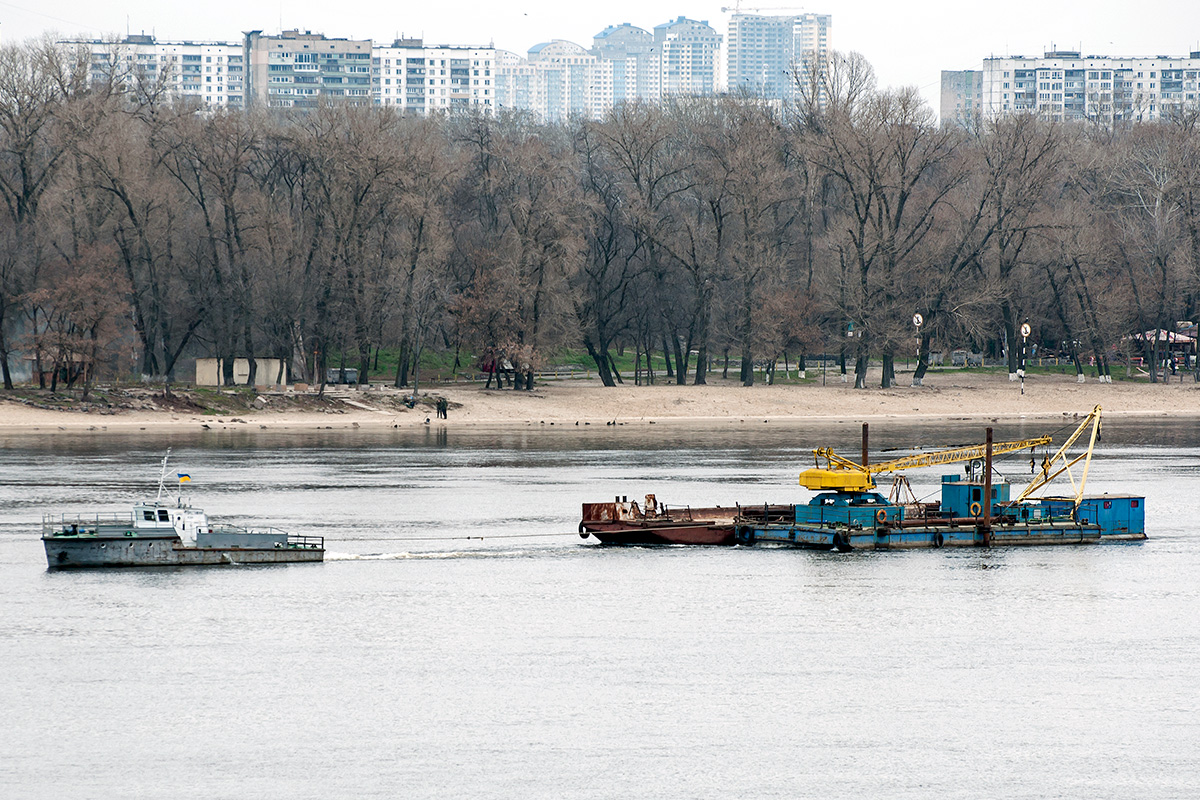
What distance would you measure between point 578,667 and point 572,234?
80.7 metres

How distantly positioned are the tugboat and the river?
3.77 ft

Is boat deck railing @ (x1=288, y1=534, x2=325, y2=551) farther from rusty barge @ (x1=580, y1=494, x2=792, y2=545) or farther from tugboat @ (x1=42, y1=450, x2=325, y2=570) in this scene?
rusty barge @ (x1=580, y1=494, x2=792, y2=545)

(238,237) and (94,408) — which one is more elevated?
(238,237)

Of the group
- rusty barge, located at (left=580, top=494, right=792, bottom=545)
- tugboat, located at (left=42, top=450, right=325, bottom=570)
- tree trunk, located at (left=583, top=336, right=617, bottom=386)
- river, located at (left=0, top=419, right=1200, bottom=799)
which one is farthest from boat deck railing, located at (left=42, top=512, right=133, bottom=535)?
tree trunk, located at (left=583, top=336, right=617, bottom=386)

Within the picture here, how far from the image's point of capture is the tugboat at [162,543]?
51969 mm

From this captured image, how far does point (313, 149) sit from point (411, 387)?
22224 millimetres

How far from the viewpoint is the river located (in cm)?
3247

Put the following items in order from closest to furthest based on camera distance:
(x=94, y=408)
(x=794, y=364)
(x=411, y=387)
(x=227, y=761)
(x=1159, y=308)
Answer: (x=227, y=761), (x=94, y=408), (x=411, y=387), (x=1159, y=308), (x=794, y=364)

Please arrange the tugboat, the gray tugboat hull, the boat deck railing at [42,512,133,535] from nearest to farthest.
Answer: the gray tugboat hull
the tugboat
the boat deck railing at [42,512,133,535]

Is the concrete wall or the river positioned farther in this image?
the concrete wall

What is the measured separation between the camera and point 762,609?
154ft

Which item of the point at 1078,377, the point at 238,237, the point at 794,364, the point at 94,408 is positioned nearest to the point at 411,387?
the point at 238,237

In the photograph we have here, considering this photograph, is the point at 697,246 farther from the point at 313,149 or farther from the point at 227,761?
the point at 227,761

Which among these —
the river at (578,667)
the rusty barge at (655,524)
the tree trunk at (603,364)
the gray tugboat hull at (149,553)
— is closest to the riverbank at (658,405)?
the tree trunk at (603,364)
